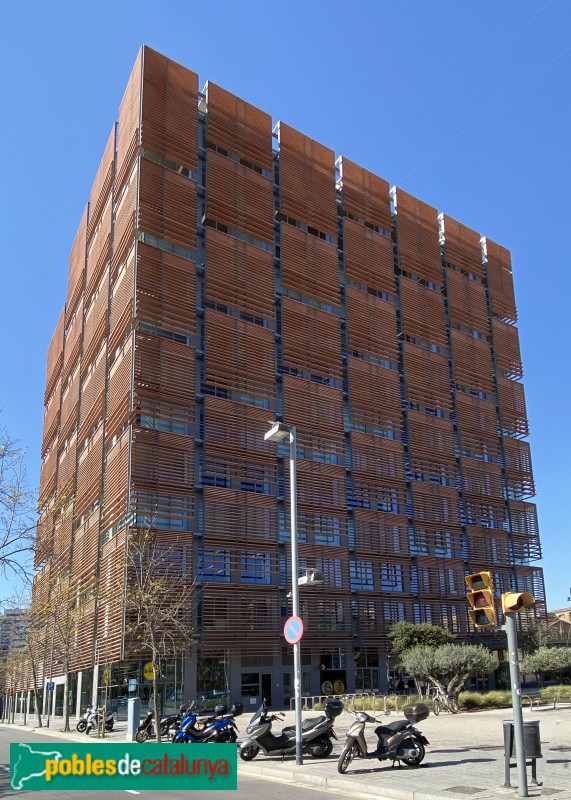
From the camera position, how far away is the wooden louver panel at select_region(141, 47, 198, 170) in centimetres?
4741

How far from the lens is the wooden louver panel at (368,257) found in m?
57.0

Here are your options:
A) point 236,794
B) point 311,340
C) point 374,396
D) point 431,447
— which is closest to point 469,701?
point 236,794

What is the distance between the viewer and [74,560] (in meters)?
51.8

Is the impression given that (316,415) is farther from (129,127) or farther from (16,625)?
(16,625)

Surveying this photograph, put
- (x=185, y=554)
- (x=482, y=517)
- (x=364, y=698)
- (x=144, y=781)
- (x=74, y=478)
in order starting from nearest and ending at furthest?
1. (x=144, y=781)
2. (x=364, y=698)
3. (x=185, y=554)
4. (x=74, y=478)
5. (x=482, y=517)

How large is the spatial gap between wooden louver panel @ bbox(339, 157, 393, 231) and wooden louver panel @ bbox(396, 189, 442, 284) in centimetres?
166

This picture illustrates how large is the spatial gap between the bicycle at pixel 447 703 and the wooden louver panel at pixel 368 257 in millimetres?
34755

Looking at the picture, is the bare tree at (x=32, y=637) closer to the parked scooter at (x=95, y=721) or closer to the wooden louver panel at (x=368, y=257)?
the parked scooter at (x=95, y=721)

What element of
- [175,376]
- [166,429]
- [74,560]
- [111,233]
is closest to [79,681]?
[74,560]

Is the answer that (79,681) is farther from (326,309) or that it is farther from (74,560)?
(326,309)

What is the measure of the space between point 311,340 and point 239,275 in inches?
279

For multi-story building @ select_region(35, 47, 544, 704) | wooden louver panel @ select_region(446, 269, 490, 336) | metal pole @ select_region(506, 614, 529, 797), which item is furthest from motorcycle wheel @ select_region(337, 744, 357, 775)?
wooden louver panel @ select_region(446, 269, 490, 336)

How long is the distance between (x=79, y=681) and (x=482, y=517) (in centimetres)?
3355

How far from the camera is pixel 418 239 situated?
63.1m
